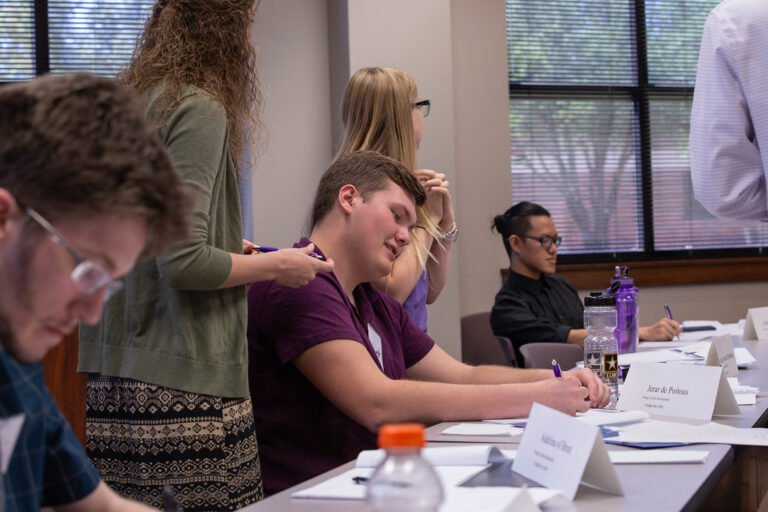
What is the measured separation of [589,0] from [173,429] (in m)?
4.57

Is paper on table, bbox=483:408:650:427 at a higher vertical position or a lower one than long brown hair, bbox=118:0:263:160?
lower

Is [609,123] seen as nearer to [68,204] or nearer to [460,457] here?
[460,457]

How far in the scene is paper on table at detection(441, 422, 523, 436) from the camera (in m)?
1.78

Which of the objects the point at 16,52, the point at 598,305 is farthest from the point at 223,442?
the point at 16,52

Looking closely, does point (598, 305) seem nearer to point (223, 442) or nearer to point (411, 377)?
point (411, 377)

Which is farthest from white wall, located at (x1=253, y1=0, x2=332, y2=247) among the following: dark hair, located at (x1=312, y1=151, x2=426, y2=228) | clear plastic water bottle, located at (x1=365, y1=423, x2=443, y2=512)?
clear plastic water bottle, located at (x1=365, y1=423, x2=443, y2=512)

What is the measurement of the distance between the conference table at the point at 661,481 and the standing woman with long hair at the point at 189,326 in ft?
1.32

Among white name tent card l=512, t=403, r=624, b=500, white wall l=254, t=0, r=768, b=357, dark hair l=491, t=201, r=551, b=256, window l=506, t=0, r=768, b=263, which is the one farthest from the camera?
window l=506, t=0, r=768, b=263

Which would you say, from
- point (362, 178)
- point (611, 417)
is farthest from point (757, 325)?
point (362, 178)

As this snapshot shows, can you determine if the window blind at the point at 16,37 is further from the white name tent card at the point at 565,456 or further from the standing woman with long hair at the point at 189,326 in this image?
the white name tent card at the point at 565,456

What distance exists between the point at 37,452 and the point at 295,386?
0.98 metres

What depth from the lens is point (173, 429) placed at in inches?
70.7

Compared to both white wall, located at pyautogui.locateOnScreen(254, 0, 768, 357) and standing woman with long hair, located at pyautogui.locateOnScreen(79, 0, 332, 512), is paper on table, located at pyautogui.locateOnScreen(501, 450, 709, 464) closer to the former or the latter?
standing woman with long hair, located at pyautogui.locateOnScreen(79, 0, 332, 512)

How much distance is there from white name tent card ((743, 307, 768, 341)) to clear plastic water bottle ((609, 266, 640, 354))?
66 cm
